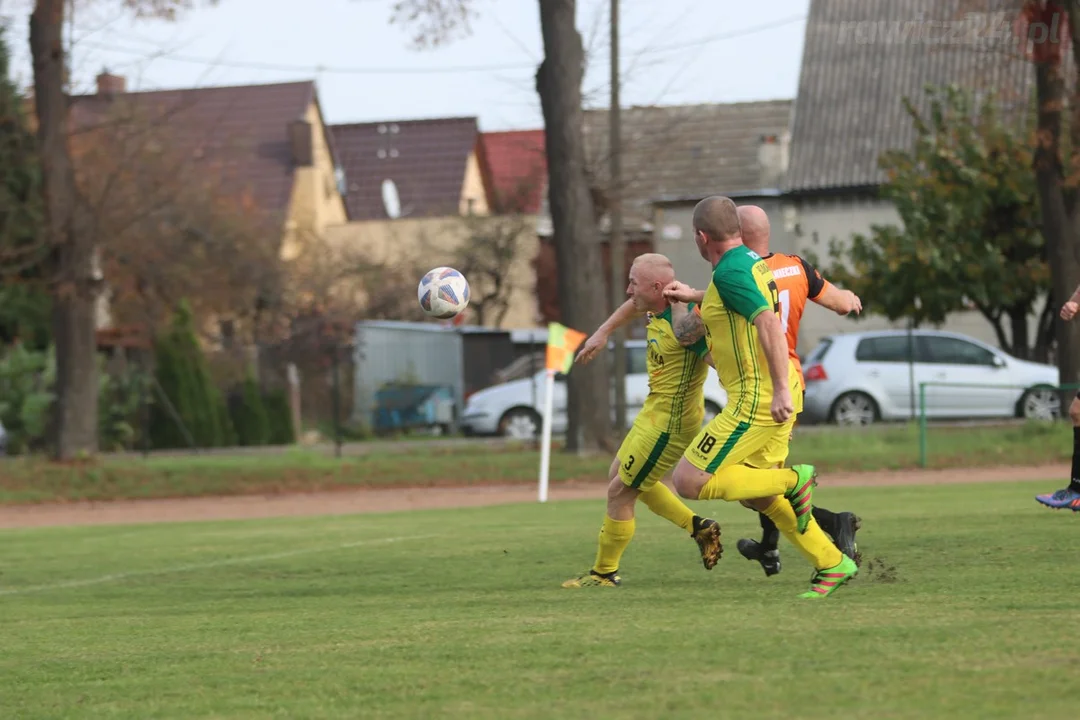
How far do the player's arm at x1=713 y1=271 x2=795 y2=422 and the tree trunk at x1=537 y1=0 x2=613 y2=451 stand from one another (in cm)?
1642

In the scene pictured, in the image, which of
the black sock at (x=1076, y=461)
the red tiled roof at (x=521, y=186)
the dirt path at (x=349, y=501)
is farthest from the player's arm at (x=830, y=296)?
the red tiled roof at (x=521, y=186)

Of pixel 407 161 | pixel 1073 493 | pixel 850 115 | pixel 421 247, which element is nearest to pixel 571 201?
pixel 1073 493

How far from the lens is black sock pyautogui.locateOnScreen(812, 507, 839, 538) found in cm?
810

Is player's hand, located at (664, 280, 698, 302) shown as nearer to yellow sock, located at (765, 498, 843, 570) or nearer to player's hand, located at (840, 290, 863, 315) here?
player's hand, located at (840, 290, 863, 315)

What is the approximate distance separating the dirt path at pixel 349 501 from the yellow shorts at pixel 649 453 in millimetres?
10401

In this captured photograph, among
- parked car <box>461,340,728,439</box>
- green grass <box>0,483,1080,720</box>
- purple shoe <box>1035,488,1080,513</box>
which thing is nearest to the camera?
green grass <box>0,483,1080,720</box>

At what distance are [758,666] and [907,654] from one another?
0.57 m

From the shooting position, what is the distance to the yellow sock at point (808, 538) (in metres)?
7.48

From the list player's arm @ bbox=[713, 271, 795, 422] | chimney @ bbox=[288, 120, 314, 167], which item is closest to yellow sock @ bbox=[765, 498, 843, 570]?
player's arm @ bbox=[713, 271, 795, 422]

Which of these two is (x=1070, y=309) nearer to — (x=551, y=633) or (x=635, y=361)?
(x=551, y=633)

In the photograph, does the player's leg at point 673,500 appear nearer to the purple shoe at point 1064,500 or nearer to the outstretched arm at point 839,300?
the outstretched arm at point 839,300

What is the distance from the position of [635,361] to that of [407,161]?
32.8 m

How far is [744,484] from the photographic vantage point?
23.8ft

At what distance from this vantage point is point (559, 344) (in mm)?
18141
